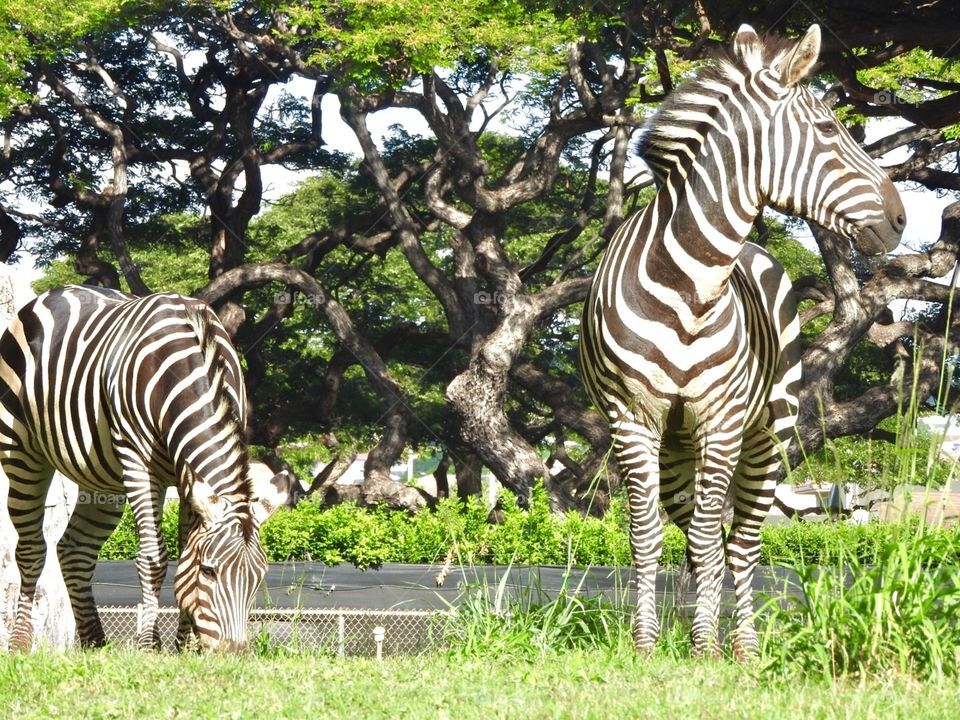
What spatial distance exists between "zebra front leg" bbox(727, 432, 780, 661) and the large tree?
315 inches

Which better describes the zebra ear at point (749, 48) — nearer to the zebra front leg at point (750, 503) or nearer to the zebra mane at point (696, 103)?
the zebra mane at point (696, 103)

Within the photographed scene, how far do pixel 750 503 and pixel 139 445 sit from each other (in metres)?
3.35

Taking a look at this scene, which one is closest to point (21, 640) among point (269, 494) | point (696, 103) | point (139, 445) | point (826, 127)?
point (139, 445)

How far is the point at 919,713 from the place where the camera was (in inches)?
149

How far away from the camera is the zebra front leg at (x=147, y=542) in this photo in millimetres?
6105

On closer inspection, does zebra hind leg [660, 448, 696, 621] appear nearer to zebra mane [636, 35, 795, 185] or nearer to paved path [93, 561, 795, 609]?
zebra mane [636, 35, 795, 185]

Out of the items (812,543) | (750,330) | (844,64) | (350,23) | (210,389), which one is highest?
(350,23)

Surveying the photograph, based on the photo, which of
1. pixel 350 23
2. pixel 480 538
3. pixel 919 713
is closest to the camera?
pixel 919 713

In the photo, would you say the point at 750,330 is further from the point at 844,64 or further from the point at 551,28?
the point at 551,28

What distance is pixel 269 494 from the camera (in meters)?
6.04

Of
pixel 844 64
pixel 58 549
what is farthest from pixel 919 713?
Answer: pixel 844 64

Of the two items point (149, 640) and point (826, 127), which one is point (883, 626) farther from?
point (149, 640)

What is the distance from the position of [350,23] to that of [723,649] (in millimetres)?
15308

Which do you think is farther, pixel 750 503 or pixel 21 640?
pixel 21 640
